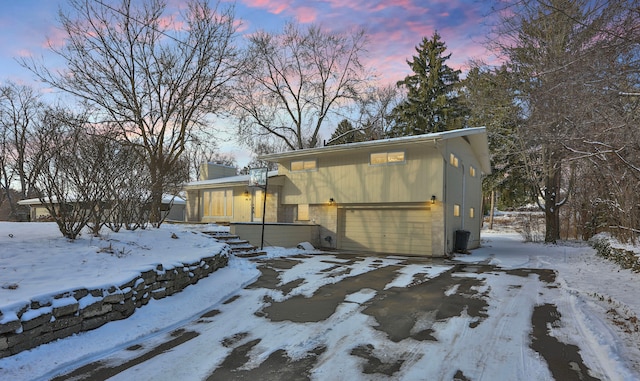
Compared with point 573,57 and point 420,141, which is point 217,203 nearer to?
point 420,141

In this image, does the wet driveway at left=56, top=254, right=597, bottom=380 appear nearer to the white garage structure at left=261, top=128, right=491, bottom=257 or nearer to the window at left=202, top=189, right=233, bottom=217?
the white garage structure at left=261, top=128, right=491, bottom=257

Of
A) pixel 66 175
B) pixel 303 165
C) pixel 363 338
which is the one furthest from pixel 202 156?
pixel 363 338

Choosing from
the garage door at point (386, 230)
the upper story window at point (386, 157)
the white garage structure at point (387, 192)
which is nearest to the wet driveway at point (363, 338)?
the white garage structure at point (387, 192)

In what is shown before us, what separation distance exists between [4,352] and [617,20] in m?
7.79

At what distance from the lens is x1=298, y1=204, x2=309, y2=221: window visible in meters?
16.6

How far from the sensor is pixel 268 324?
4.91 m

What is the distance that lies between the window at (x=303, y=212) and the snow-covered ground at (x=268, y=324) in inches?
338

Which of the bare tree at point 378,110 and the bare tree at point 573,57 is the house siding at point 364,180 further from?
the bare tree at point 378,110

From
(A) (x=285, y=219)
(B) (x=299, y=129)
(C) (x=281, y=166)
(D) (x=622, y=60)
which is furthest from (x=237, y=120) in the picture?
(D) (x=622, y=60)

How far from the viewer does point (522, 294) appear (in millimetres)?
6844

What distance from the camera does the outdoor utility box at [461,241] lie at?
1446cm

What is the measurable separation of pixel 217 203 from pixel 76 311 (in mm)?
→ 15858

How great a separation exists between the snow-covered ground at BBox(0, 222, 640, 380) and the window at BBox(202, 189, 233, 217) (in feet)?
37.0

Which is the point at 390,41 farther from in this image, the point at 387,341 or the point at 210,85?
the point at 387,341
